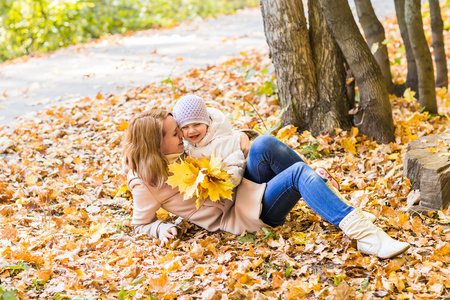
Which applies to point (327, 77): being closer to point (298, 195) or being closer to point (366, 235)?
point (298, 195)

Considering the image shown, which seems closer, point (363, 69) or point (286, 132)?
point (363, 69)

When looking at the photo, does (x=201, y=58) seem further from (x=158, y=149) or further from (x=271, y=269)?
→ (x=271, y=269)

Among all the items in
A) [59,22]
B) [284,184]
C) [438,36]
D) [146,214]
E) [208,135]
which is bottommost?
[146,214]

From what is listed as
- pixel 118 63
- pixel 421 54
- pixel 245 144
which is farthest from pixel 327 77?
pixel 118 63

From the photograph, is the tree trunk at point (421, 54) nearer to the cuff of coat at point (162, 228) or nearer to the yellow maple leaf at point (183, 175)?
the yellow maple leaf at point (183, 175)

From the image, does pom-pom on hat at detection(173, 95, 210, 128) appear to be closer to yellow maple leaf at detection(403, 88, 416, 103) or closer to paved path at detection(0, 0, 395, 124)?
paved path at detection(0, 0, 395, 124)

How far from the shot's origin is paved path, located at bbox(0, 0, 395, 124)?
666 cm

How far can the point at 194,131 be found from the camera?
9.64ft

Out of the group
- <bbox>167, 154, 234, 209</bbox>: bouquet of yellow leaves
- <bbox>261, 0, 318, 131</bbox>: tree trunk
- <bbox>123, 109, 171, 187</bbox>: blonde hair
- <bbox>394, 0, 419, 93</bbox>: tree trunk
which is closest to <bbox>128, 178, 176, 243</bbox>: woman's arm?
<bbox>123, 109, 171, 187</bbox>: blonde hair

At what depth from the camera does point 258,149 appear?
2.94 meters

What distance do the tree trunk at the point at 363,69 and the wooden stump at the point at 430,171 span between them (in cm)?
72

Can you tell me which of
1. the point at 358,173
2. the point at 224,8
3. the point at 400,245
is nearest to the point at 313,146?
the point at 358,173

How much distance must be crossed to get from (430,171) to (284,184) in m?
1.06

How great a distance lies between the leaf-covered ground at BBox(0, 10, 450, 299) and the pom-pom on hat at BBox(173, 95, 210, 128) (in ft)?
2.69
